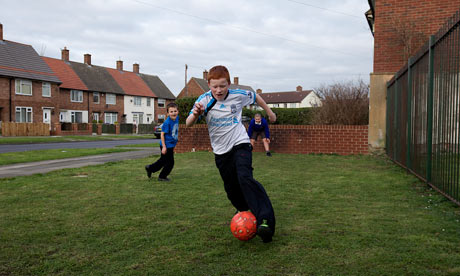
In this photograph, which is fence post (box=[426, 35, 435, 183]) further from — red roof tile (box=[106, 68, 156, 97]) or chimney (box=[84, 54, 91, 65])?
chimney (box=[84, 54, 91, 65])

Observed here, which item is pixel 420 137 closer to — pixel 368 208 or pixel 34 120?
pixel 368 208

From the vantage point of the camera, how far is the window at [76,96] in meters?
48.1

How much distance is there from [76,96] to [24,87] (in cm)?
961

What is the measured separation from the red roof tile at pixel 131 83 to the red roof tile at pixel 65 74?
23.2 ft

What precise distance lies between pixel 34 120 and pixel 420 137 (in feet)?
133

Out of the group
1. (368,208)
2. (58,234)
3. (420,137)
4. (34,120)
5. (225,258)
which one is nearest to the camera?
(225,258)

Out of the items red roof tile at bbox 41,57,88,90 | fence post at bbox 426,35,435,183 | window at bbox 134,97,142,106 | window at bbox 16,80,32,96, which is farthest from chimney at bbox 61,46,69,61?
fence post at bbox 426,35,435,183

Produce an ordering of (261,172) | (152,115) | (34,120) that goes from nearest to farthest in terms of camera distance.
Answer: (261,172) < (34,120) < (152,115)

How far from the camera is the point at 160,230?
429 centimetres

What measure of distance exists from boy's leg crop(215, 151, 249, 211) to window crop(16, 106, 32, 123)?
40193mm

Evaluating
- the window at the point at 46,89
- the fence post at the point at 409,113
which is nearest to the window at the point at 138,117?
the window at the point at 46,89

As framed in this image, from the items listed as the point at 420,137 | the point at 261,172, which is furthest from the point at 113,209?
the point at 420,137

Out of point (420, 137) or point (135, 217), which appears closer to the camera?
point (135, 217)

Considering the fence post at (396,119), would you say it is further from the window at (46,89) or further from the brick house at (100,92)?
the brick house at (100,92)
